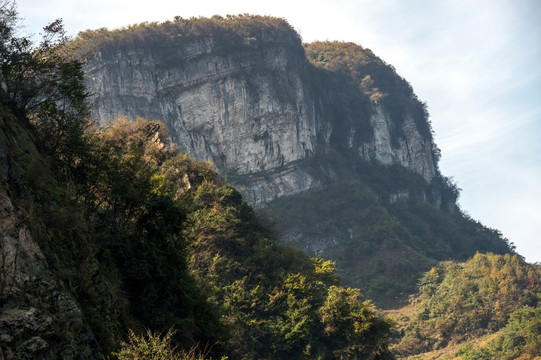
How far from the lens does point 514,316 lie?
176ft

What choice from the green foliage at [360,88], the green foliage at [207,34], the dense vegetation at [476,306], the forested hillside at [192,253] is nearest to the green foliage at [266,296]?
the forested hillside at [192,253]

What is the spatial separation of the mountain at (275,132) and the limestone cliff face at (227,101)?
0.19m

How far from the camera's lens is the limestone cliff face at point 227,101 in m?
96.6

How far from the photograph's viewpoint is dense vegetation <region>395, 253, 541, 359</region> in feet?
191

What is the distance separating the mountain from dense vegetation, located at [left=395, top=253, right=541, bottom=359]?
13.2m

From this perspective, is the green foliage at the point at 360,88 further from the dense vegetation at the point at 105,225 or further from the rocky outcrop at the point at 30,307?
the rocky outcrop at the point at 30,307

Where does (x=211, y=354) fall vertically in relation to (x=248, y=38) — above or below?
below

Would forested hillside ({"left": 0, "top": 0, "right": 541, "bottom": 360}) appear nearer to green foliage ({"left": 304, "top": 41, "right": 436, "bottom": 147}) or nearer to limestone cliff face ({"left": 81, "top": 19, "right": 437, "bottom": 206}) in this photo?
limestone cliff face ({"left": 81, "top": 19, "right": 437, "bottom": 206})

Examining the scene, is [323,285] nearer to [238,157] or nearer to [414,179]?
[238,157]

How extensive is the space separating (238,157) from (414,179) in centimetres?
4563

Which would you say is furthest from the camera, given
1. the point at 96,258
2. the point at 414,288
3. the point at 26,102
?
the point at 414,288

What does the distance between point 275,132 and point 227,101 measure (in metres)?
10.2

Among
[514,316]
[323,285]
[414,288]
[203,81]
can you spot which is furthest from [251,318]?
[203,81]

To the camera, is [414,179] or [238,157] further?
[414,179]
